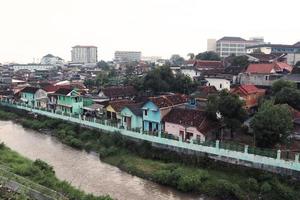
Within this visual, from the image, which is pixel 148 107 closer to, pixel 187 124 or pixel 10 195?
pixel 187 124

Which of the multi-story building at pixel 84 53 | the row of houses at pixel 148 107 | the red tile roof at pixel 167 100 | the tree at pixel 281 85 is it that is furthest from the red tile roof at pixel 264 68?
the multi-story building at pixel 84 53

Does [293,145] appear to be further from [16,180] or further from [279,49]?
[279,49]

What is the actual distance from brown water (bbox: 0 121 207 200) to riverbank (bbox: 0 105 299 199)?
62 centimetres

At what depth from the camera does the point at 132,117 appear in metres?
29.7

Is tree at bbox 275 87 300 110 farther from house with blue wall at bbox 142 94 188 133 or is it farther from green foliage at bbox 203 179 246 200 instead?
green foliage at bbox 203 179 246 200

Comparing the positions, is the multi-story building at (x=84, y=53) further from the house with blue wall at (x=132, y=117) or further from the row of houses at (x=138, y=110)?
the house with blue wall at (x=132, y=117)

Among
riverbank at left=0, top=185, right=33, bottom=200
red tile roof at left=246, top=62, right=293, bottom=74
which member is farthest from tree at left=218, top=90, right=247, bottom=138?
red tile roof at left=246, top=62, right=293, bottom=74

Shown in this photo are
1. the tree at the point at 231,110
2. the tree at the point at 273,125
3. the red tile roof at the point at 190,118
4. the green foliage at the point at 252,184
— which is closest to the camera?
the green foliage at the point at 252,184

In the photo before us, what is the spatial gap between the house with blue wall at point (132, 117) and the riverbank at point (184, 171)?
6.65ft

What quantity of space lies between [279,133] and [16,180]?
1467 cm

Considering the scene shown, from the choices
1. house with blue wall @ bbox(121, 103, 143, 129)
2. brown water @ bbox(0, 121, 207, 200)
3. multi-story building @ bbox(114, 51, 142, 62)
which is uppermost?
multi-story building @ bbox(114, 51, 142, 62)

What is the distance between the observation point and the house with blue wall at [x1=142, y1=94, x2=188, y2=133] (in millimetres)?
27391

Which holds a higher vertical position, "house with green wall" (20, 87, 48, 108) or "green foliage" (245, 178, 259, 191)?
"house with green wall" (20, 87, 48, 108)

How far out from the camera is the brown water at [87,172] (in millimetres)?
20578
